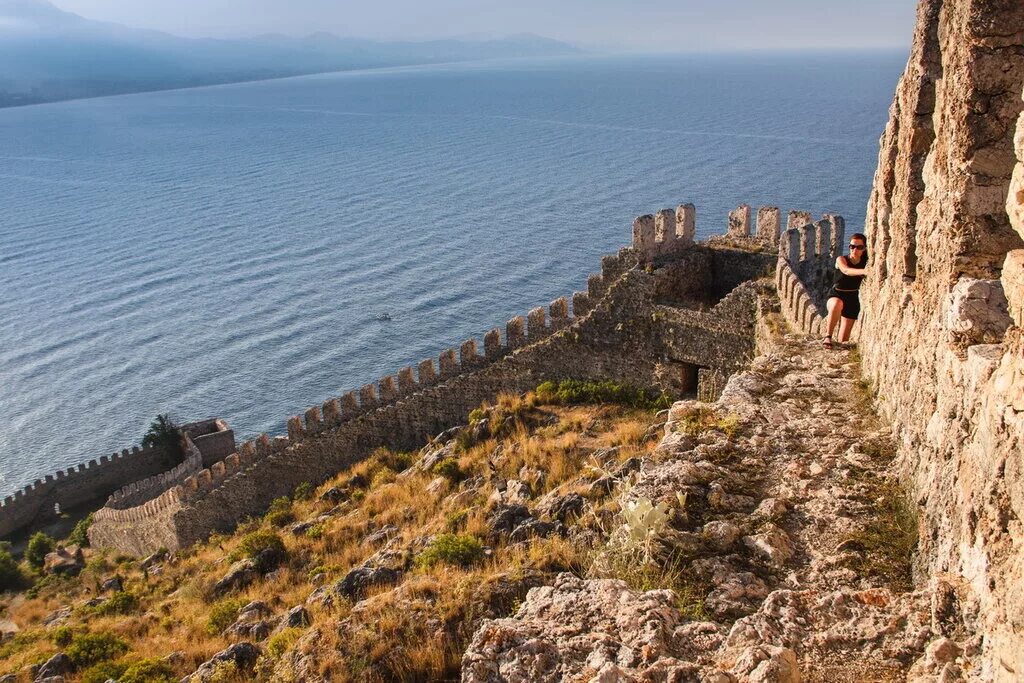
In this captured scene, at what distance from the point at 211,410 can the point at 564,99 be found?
112513mm

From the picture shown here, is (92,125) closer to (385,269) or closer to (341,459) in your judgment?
(385,269)

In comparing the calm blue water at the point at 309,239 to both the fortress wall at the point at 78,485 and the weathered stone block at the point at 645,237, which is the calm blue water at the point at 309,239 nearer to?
the fortress wall at the point at 78,485

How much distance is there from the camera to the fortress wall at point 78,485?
28.4 metres

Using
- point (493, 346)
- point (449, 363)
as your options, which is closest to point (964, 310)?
point (493, 346)

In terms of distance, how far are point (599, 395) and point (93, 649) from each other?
10.7 metres

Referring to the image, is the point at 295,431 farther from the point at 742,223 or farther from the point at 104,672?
the point at 742,223

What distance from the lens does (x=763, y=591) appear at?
17.2 feet

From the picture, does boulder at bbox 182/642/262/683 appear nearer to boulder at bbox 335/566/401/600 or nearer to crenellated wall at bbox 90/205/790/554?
boulder at bbox 335/566/401/600

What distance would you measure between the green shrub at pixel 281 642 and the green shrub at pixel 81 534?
63.3 ft

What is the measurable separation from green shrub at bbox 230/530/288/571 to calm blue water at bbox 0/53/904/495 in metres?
15.9

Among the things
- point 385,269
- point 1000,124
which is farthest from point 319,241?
point 1000,124

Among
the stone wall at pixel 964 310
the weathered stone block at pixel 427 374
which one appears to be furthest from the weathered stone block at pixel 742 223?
the stone wall at pixel 964 310

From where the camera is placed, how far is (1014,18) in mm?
5039

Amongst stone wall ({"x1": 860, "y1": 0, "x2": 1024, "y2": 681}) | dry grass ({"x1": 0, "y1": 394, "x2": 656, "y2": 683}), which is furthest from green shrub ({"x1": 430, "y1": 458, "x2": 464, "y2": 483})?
stone wall ({"x1": 860, "y1": 0, "x2": 1024, "y2": 681})
